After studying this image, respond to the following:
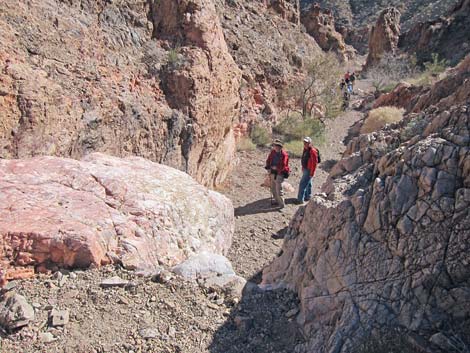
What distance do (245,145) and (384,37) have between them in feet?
94.1

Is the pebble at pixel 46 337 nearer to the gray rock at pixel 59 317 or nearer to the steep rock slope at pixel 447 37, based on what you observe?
the gray rock at pixel 59 317

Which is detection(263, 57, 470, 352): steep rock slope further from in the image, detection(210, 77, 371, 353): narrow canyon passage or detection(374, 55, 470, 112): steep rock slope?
detection(374, 55, 470, 112): steep rock slope

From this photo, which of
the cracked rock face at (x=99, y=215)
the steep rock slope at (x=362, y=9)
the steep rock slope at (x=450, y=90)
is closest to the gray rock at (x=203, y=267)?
the cracked rock face at (x=99, y=215)

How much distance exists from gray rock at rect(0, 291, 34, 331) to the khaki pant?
18.6 feet

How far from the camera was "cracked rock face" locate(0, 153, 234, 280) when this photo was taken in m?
4.00

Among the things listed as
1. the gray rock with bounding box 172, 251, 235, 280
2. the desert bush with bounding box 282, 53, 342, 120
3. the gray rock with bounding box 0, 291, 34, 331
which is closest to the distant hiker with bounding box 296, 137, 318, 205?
the gray rock with bounding box 172, 251, 235, 280

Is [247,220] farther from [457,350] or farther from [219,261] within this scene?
[457,350]

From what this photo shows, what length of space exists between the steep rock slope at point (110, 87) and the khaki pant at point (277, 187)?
1.94m

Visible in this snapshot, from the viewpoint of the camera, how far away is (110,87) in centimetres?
752

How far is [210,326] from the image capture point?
3.85m

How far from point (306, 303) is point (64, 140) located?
4.19 metres

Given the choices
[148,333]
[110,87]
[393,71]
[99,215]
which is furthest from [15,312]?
[393,71]

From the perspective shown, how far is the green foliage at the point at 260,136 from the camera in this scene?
13.9 meters

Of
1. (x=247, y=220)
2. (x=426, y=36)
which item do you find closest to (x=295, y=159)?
(x=247, y=220)
